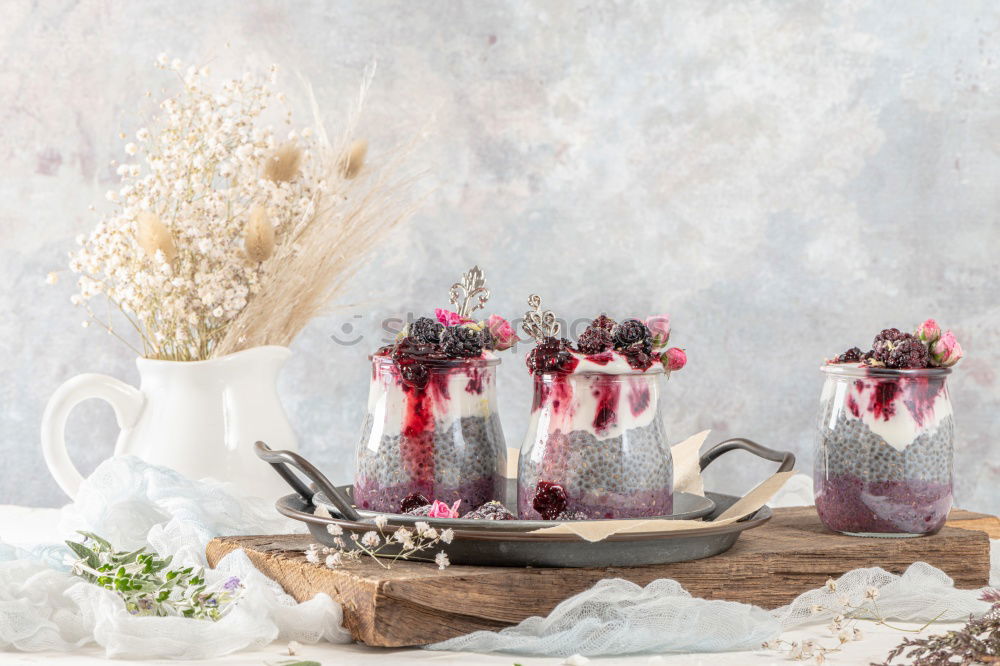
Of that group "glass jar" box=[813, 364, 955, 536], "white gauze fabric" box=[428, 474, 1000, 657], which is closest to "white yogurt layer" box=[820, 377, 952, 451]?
"glass jar" box=[813, 364, 955, 536]

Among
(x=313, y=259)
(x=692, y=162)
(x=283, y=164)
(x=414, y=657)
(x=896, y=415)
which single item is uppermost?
(x=692, y=162)

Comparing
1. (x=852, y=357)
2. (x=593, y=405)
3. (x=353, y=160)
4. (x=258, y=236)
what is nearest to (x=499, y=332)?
(x=593, y=405)

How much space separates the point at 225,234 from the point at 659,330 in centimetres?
76

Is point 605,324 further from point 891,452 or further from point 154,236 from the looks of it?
point 154,236

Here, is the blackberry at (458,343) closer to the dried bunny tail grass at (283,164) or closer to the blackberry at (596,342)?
the blackberry at (596,342)

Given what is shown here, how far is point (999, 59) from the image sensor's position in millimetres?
2799

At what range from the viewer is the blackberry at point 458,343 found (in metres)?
1.18

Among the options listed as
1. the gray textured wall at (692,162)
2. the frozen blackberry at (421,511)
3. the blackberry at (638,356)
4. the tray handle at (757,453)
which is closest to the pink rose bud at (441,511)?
the frozen blackberry at (421,511)

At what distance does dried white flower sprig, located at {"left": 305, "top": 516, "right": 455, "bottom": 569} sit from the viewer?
1030 millimetres

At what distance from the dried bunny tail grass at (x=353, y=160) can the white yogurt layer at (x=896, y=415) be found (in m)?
0.86

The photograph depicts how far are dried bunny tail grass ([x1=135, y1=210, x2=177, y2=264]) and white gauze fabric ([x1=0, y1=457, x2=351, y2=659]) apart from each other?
384mm

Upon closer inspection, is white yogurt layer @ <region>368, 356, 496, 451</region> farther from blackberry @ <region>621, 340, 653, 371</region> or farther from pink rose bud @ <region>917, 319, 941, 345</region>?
pink rose bud @ <region>917, 319, 941, 345</region>

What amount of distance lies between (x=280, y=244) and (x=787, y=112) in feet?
5.21

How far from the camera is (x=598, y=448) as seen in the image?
1132 millimetres
